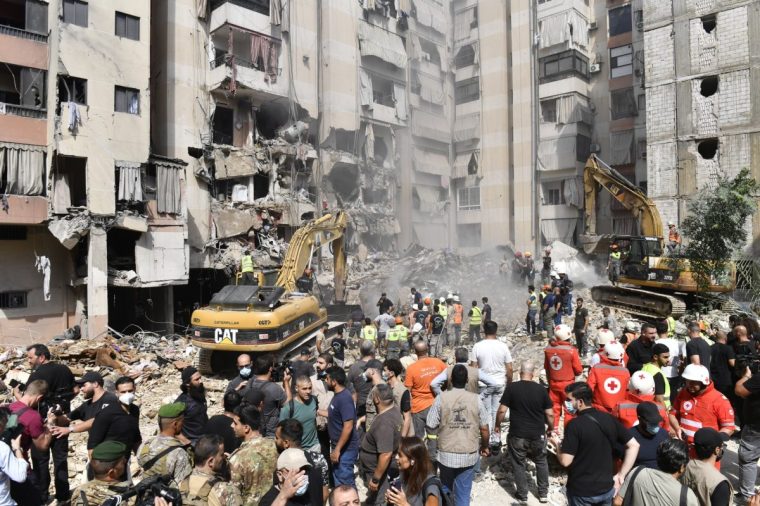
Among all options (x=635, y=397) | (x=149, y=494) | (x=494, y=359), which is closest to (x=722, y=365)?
(x=635, y=397)

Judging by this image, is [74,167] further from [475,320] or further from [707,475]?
[707,475]

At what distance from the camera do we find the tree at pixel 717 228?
1500 centimetres

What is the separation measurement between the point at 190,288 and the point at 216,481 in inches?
815

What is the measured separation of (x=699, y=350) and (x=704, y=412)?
2.04 m

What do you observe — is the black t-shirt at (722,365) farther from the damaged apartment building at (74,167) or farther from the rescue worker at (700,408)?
the damaged apartment building at (74,167)

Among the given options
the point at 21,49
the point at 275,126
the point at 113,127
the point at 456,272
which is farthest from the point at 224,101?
the point at 456,272

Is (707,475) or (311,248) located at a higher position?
(311,248)

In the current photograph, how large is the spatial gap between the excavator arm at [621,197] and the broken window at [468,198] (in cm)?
1517

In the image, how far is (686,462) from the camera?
3350 millimetres

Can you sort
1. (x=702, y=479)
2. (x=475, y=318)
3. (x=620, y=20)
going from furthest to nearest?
(x=620, y=20)
(x=475, y=318)
(x=702, y=479)

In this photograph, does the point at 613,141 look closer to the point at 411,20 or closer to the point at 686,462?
the point at 411,20

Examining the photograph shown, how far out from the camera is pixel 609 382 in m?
5.25

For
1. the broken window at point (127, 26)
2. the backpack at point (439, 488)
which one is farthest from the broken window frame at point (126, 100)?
the backpack at point (439, 488)

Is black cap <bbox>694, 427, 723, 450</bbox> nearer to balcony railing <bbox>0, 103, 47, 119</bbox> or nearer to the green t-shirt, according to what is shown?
the green t-shirt
